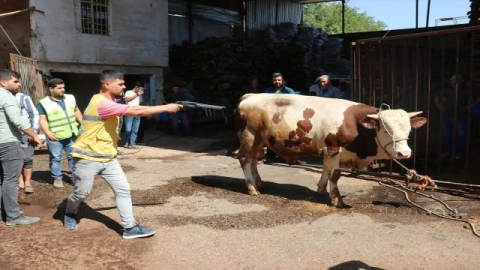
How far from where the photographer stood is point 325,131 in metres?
6.08

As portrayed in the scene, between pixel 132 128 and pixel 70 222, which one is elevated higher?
pixel 132 128

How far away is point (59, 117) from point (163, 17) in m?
10.6

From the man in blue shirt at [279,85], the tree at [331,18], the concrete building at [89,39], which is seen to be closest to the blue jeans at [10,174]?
the man in blue shirt at [279,85]

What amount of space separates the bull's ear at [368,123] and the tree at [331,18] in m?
47.8

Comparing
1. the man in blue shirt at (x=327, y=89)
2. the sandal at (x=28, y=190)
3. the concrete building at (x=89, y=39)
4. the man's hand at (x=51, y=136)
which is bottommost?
the sandal at (x=28, y=190)

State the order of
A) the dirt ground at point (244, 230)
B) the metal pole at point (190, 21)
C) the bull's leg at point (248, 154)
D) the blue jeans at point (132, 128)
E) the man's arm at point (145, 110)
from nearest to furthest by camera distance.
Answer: the dirt ground at point (244, 230), the man's arm at point (145, 110), the bull's leg at point (248, 154), the blue jeans at point (132, 128), the metal pole at point (190, 21)

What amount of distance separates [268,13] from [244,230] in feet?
59.4

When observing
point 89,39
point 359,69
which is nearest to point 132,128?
point 89,39

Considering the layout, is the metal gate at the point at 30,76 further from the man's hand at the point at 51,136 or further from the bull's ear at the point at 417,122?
the bull's ear at the point at 417,122

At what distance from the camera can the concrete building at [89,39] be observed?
13.2 metres

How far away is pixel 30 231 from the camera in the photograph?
5.04m

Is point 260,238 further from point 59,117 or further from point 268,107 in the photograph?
point 59,117

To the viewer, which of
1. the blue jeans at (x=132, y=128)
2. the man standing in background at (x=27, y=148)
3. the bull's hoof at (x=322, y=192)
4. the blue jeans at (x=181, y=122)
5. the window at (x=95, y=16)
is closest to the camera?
the man standing in background at (x=27, y=148)

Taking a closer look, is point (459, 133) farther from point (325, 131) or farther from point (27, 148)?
point (27, 148)
